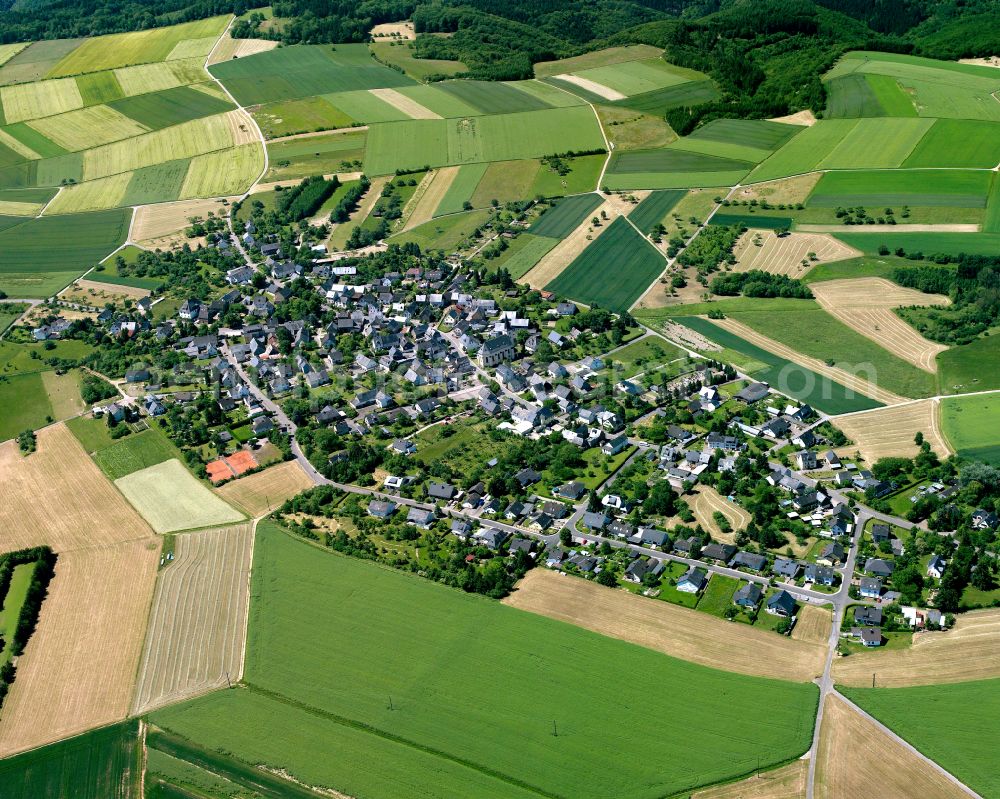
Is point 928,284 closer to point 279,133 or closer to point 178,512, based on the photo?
Answer: point 178,512

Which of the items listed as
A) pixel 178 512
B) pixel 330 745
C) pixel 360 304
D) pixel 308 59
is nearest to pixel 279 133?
pixel 308 59

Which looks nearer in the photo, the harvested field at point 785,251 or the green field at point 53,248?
the harvested field at point 785,251

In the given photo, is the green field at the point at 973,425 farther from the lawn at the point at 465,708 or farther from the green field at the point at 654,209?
the green field at the point at 654,209

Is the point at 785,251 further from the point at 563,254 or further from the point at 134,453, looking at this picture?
the point at 134,453

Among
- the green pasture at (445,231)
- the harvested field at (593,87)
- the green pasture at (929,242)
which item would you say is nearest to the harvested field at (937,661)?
the green pasture at (929,242)

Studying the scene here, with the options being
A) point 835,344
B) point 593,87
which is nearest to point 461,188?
point 593,87
